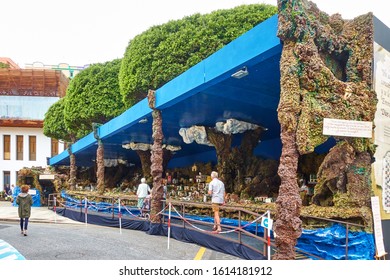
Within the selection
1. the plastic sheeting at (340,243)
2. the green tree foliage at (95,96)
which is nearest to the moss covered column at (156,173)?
the plastic sheeting at (340,243)

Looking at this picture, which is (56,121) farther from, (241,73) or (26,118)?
(241,73)

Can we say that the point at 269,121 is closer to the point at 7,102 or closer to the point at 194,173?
the point at 194,173

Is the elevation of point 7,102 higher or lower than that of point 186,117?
higher

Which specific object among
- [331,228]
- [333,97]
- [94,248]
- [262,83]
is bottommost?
[94,248]

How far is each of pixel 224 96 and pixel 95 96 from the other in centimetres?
1747

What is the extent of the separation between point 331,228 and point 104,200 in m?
12.1

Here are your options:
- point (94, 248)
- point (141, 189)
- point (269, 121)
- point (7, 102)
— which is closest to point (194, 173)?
point (141, 189)

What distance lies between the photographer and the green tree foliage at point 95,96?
84.1ft

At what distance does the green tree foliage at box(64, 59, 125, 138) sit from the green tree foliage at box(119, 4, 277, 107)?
4.74m

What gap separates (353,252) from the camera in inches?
284

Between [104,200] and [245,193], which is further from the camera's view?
[104,200]

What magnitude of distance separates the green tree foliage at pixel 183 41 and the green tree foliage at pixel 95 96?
4743mm

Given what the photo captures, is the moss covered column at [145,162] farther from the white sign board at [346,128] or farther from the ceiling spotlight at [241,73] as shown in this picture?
the white sign board at [346,128]

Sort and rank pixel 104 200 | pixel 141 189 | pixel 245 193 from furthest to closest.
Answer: pixel 104 200 < pixel 141 189 < pixel 245 193
